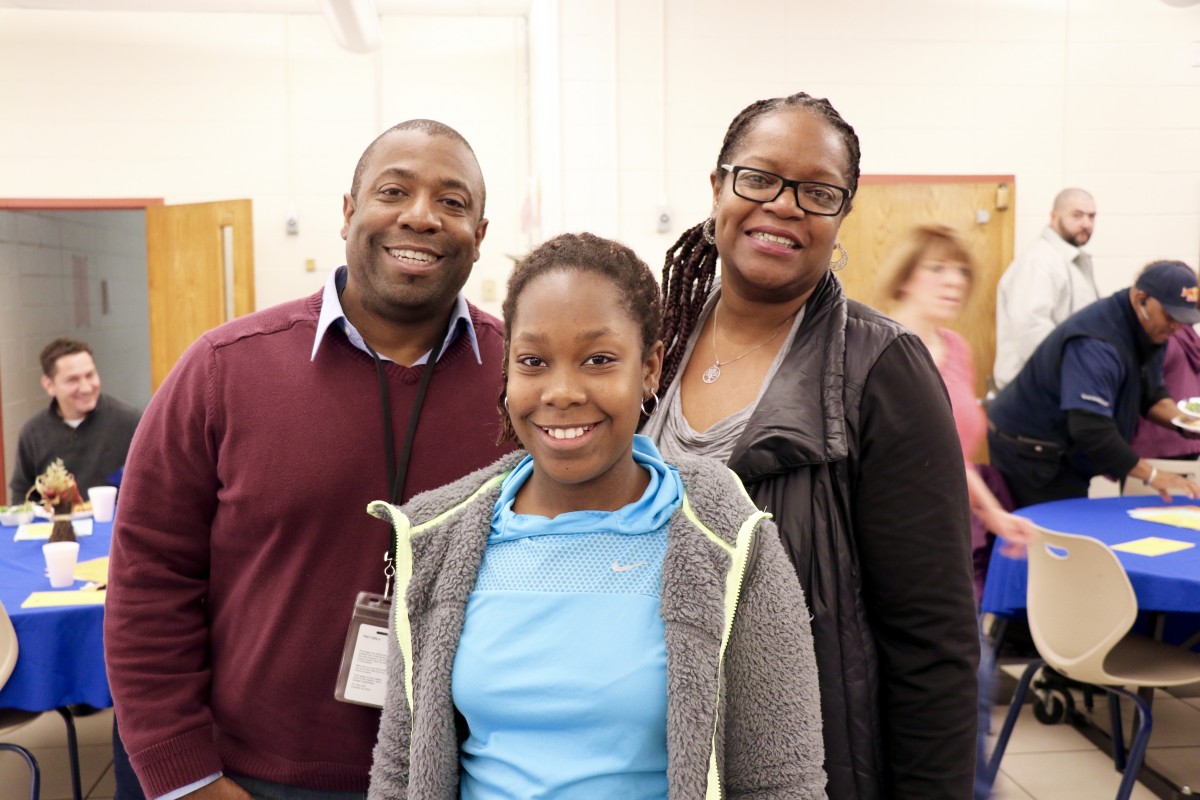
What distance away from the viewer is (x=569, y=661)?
42.8 inches

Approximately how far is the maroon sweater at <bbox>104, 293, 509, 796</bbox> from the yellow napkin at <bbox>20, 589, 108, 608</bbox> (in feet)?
4.91

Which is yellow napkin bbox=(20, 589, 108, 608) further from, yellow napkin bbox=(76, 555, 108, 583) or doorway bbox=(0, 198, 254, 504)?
doorway bbox=(0, 198, 254, 504)

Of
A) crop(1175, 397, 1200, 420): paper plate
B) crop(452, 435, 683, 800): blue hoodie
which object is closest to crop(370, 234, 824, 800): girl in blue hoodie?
crop(452, 435, 683, 800): blue hoodie

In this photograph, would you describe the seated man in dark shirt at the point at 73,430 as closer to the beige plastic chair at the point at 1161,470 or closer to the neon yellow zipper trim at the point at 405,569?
the neon yellow zipper trim at the point at 405,569

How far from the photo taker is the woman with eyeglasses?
4.05ft

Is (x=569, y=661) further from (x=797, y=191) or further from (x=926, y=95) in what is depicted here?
(x=926, y=95)

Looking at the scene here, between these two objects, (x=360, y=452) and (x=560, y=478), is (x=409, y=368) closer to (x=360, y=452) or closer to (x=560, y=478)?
(x=360, y=452)

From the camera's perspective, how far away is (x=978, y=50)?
18.6ft

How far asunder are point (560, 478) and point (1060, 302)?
5.02m

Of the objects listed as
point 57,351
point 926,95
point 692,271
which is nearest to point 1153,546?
point 692,271

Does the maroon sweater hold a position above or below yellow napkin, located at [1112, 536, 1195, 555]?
above

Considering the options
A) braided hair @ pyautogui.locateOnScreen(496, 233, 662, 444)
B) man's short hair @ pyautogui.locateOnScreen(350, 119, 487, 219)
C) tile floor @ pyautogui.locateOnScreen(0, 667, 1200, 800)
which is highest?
man's short hair @ pyautogui.locateOnScreen(350, 119, 487, 219)

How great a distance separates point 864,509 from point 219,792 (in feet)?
3.31

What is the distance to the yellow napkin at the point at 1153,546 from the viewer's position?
3.20 metres
